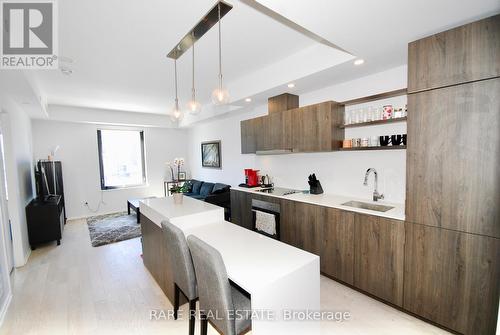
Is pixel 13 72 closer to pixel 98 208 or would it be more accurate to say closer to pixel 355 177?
pixel 355 177

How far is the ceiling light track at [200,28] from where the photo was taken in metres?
1.89

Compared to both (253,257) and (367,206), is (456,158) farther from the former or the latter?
(253,257)

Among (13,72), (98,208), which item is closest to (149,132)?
(98,208)

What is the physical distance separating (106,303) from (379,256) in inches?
115

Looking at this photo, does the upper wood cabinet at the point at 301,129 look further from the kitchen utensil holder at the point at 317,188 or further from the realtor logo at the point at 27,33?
the realtor logo at the point at 27,33

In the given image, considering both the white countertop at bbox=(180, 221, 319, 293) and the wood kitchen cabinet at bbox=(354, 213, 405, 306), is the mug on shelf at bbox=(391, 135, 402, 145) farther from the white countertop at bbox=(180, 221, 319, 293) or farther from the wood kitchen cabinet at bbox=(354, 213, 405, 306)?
the white countertop at bbox=(180, 221, 319, 293)

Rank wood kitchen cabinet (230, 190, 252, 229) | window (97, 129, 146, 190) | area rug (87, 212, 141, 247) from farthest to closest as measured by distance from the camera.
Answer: window (97, 129, 146, 190) → area rug (87, 212, 141, 247) → wood kitchen cabinet (230, 190, 252, 229)

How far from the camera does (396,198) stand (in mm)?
2680

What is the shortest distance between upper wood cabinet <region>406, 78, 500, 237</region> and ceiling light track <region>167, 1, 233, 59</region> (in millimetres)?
1831

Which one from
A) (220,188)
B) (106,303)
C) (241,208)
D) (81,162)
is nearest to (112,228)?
(81,162)

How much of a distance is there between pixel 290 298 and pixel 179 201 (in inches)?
73.7

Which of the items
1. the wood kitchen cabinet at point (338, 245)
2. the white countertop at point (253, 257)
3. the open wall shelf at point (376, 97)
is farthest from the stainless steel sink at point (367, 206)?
the white countertop at point (253, 257)

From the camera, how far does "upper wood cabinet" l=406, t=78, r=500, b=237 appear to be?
1625mm

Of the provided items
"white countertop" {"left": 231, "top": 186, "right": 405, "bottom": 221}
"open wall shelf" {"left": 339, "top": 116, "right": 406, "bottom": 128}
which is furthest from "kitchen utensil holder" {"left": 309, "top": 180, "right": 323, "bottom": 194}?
"open wall shelf" {"left": 339, "top": 116, "right": 406, "bottom": 128}
